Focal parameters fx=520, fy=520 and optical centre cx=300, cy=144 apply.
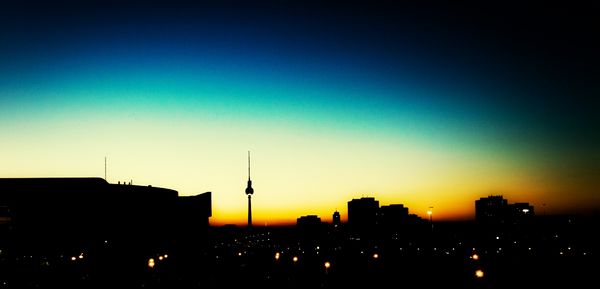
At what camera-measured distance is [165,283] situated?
55.6 m

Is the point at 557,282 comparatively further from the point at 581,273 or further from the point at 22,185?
the point at 22,185

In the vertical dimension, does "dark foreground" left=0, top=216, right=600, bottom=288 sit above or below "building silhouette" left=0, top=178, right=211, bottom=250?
below

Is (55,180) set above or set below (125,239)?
above

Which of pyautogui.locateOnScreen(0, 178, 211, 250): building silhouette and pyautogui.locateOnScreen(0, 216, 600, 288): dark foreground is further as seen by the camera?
pyautogui.locateOnScreen(0, 178, 211, 250): building silhouette

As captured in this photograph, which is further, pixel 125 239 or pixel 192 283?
pixel 125 239

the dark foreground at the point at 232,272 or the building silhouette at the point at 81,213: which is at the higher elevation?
the building silhouette at the point at 81,213

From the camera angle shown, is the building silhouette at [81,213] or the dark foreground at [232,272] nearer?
the dark foreground at [232,272]

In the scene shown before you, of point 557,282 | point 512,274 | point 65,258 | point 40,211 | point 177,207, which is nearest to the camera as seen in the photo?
point 557,282

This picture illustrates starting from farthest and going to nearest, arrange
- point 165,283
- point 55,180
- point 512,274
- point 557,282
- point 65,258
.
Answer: point 55,180 < point 65,258 < point 512,274 < point 557,282 < point 165,283

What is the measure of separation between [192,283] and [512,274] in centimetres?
6334

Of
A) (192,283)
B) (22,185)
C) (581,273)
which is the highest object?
(22,185)

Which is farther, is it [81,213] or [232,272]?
[81,213]

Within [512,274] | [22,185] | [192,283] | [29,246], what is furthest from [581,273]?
[22,185]

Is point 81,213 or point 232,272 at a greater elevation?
point 81,213
